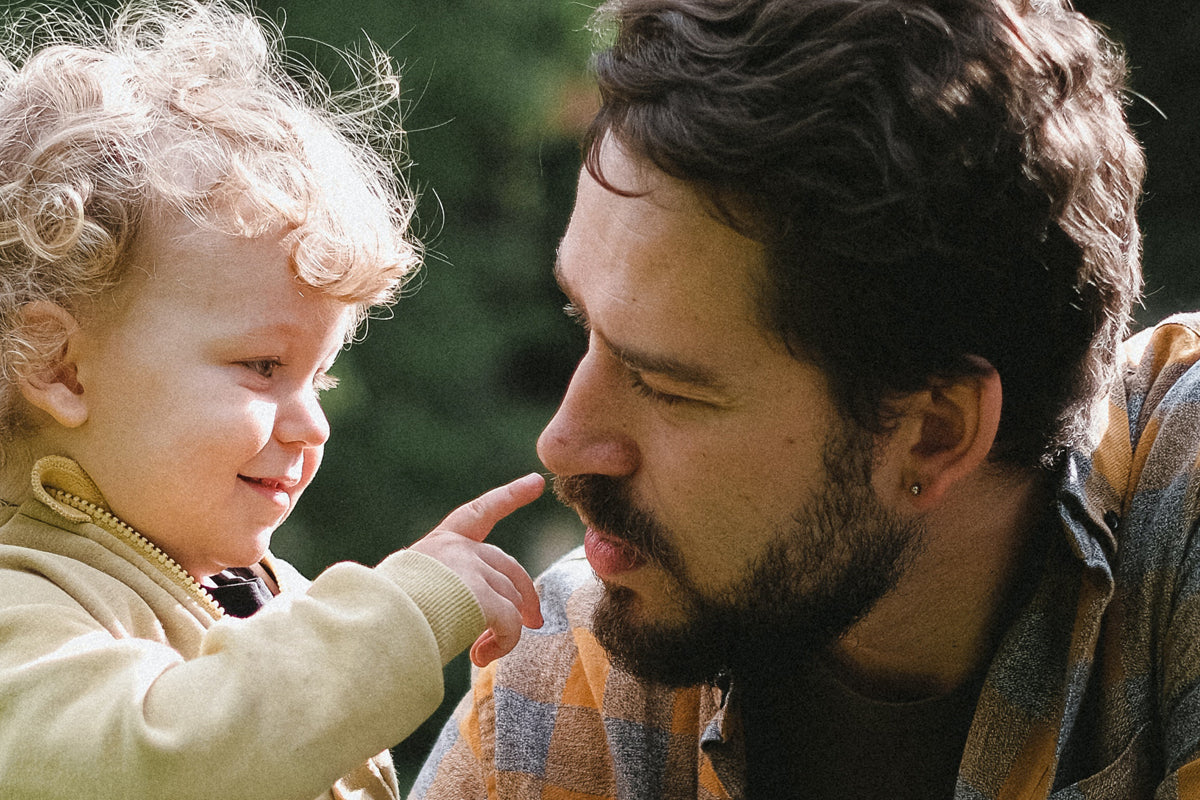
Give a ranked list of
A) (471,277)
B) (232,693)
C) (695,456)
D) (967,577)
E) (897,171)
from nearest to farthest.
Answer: (232,693)
(897,171)
(695,456)
(967,577)
(471,277)

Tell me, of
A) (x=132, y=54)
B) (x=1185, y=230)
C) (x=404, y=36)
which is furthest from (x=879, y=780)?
(x=1185, y=230)

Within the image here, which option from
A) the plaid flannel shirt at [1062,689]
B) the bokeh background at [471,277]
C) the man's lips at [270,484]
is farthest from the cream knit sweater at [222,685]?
the bokeh background at [471,277]

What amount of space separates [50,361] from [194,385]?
189 mm

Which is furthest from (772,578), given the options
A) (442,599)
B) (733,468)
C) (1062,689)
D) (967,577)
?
(442,599)

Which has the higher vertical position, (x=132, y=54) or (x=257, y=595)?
(x=132, y=54)

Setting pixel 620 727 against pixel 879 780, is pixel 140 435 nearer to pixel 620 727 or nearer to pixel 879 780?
pixel 620 727

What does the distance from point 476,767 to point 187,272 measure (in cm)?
83

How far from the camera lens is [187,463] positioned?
5.19 feet

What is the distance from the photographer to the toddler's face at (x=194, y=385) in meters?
1.57

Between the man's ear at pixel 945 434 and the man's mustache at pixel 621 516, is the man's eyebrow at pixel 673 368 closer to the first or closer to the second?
the man's mustache at pixel 621 516

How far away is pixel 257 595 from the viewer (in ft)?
5.98

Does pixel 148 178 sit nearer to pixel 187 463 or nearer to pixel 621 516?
pixel 187 463

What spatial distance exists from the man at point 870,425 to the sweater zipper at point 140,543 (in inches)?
18.7

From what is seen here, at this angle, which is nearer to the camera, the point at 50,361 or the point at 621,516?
the point at 50,361
